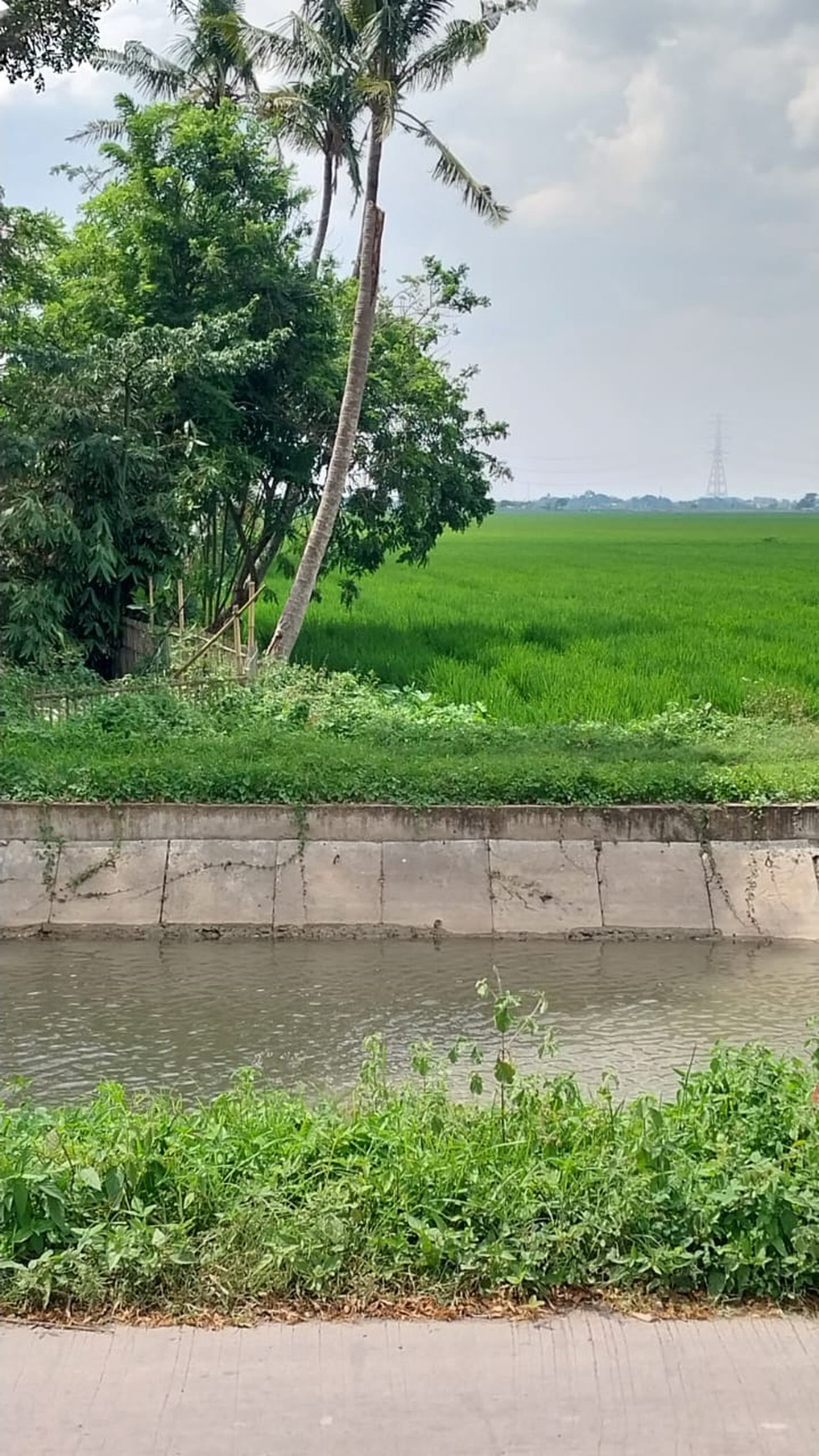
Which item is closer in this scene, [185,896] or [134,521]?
[185,896]

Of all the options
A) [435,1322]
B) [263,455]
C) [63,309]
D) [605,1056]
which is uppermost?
[63,309]

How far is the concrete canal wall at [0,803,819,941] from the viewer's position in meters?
8.45

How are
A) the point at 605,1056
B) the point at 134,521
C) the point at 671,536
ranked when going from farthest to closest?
the point at 671,536 → the point at 134,521 → the point at 605,1056

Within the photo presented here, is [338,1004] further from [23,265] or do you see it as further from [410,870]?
[23,265]

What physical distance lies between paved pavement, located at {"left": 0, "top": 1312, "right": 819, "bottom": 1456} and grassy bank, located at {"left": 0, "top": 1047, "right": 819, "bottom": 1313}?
0.47ft

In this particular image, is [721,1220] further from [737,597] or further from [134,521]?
[737,597]

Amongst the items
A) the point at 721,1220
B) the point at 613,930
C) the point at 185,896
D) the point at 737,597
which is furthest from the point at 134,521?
the point at 737,597

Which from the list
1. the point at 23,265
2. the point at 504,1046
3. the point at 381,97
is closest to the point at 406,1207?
the point at 504,1046

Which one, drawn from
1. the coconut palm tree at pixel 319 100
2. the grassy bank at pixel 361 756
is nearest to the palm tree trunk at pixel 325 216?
the coconut palm tree at pixel 319 100

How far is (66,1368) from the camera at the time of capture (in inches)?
113

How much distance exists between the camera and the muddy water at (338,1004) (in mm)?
6156

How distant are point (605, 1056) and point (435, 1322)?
10.9ft

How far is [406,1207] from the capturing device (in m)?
3.42

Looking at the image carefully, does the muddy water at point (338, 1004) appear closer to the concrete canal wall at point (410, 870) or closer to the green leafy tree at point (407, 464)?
the concrete canal wall at point (410, 870)
